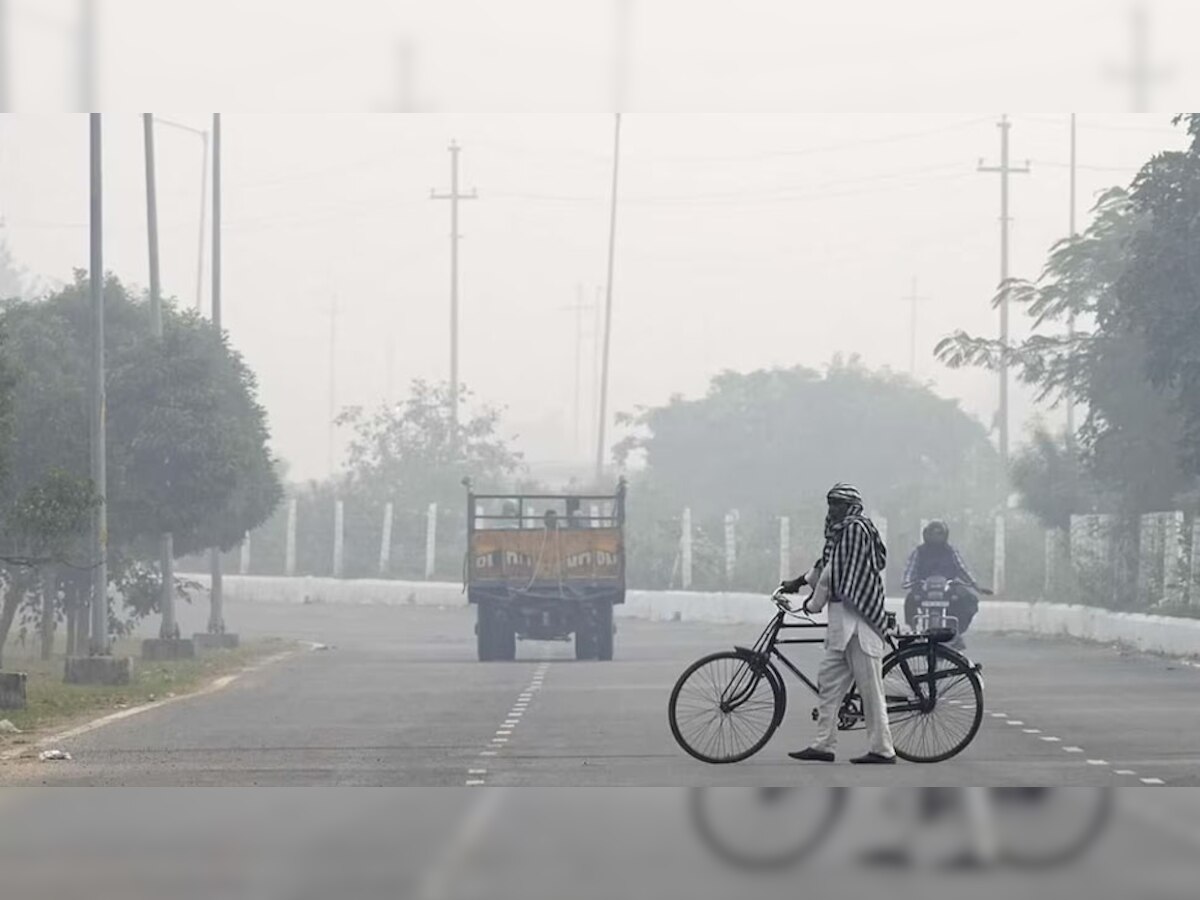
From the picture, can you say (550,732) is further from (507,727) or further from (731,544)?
(731,544)

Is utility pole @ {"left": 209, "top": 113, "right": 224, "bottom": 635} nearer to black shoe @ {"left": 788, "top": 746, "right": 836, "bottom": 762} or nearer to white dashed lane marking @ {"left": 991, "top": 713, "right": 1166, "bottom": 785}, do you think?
white dashed lane marking @ {"left": 991, "top": 713, "right": 1166, "bottom": 785}

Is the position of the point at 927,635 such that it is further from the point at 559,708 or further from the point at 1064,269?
the point at 1064,269

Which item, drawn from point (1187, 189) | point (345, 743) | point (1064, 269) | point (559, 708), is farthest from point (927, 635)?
point (1064, 269)

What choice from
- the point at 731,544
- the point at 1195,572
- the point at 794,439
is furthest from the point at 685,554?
the point at 1195,572

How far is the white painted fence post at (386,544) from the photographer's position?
217ft

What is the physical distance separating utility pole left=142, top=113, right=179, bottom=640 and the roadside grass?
2.41 ft

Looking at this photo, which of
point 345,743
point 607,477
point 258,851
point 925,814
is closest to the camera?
point 258,851

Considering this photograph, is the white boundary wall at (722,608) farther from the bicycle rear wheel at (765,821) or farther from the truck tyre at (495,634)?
the bicycle rear wheel at (765,821)

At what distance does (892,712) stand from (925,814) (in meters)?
2.95

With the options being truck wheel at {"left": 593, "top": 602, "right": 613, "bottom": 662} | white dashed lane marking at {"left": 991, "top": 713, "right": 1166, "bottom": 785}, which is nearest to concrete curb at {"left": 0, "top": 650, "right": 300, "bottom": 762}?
truck wheel at {"left": 593, "top": 602, "right": 613, "bottom": 662}

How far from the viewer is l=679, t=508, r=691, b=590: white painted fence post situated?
57.7 m

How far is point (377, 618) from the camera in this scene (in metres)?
57.0

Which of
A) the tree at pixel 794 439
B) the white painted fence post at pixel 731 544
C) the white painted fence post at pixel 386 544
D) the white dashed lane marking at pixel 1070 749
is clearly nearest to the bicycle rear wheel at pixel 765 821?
the white dashed lane marking at pixel 1070 749

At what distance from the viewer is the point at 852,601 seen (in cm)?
1792
